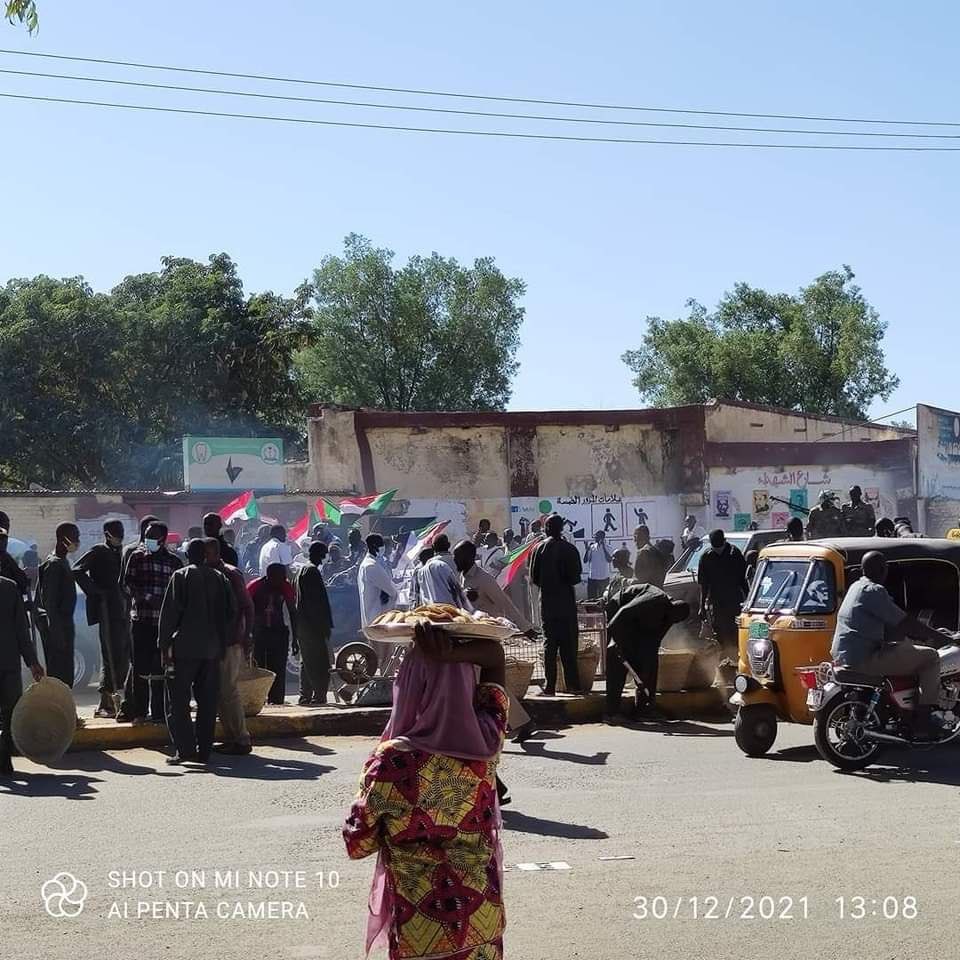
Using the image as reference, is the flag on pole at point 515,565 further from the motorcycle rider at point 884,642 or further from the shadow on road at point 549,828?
the shadow on road at point 549,828

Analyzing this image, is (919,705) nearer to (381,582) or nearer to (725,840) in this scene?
(725,840)

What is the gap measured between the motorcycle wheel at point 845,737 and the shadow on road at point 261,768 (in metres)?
3.80

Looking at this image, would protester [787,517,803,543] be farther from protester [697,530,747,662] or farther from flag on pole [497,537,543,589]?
flag on pole [497,537,543,589]

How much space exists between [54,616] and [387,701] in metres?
3.25

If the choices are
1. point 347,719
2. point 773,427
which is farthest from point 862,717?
point 773,427

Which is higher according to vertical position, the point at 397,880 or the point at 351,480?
the point at 351,480

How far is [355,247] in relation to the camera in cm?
6238

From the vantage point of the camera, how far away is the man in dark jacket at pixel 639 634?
13289mm

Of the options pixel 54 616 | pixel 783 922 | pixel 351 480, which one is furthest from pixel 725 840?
pixel 351 480

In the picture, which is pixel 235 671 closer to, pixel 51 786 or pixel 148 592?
pixel 148 592

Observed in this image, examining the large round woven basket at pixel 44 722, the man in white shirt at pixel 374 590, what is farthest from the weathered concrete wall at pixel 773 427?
the large round woven basket at pixel 44 722

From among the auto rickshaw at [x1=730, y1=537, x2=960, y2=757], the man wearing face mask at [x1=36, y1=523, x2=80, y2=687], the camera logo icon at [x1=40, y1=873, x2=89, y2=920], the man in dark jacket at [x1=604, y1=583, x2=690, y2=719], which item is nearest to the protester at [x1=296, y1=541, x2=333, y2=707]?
the man wearing face mask at [x1=36, y1=523, x2=80, y2=687]

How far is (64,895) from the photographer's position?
23.2ft

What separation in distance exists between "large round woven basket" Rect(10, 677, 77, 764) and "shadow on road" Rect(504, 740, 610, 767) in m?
3.57
